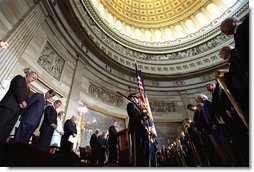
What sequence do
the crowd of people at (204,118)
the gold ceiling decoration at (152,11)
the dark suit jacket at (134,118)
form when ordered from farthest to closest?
1. the gold ceiling decoration at (152,11)
2. the dark suit jacket at (134,118)
3. the crowd of people at (204,118)

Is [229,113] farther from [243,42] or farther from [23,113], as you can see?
[23,113]

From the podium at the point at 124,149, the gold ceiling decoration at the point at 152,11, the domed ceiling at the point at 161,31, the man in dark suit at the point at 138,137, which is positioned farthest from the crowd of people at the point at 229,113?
the gold ceiling decoration at the point at 152,11

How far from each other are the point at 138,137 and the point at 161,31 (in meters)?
16.9

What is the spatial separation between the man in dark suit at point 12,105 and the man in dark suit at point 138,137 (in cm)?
217

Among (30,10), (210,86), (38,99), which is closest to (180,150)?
(210,86)

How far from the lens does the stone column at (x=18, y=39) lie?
16.7 feet

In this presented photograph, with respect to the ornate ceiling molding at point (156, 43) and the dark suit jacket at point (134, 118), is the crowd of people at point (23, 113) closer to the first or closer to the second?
the dark suit jacket at point (134, 118)

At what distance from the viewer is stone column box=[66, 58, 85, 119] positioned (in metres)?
7.70

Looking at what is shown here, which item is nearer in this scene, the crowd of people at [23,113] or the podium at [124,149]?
the crowd of people at [23,113]

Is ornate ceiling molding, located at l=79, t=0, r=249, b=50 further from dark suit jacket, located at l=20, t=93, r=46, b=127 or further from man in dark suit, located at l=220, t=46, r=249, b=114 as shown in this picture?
man in dark suit, located at l=220, t=46, r=249, b=114

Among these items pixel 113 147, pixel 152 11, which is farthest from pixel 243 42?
pixel 152 11

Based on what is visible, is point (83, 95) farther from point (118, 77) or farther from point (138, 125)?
point (138, 125)

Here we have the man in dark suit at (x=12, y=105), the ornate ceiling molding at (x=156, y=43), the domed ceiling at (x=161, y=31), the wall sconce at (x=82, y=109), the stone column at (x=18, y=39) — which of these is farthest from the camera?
the domed ceiling at (x=161, y=31)

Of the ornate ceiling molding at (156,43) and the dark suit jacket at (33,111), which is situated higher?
the ornate ceiling molding at (156,43)
